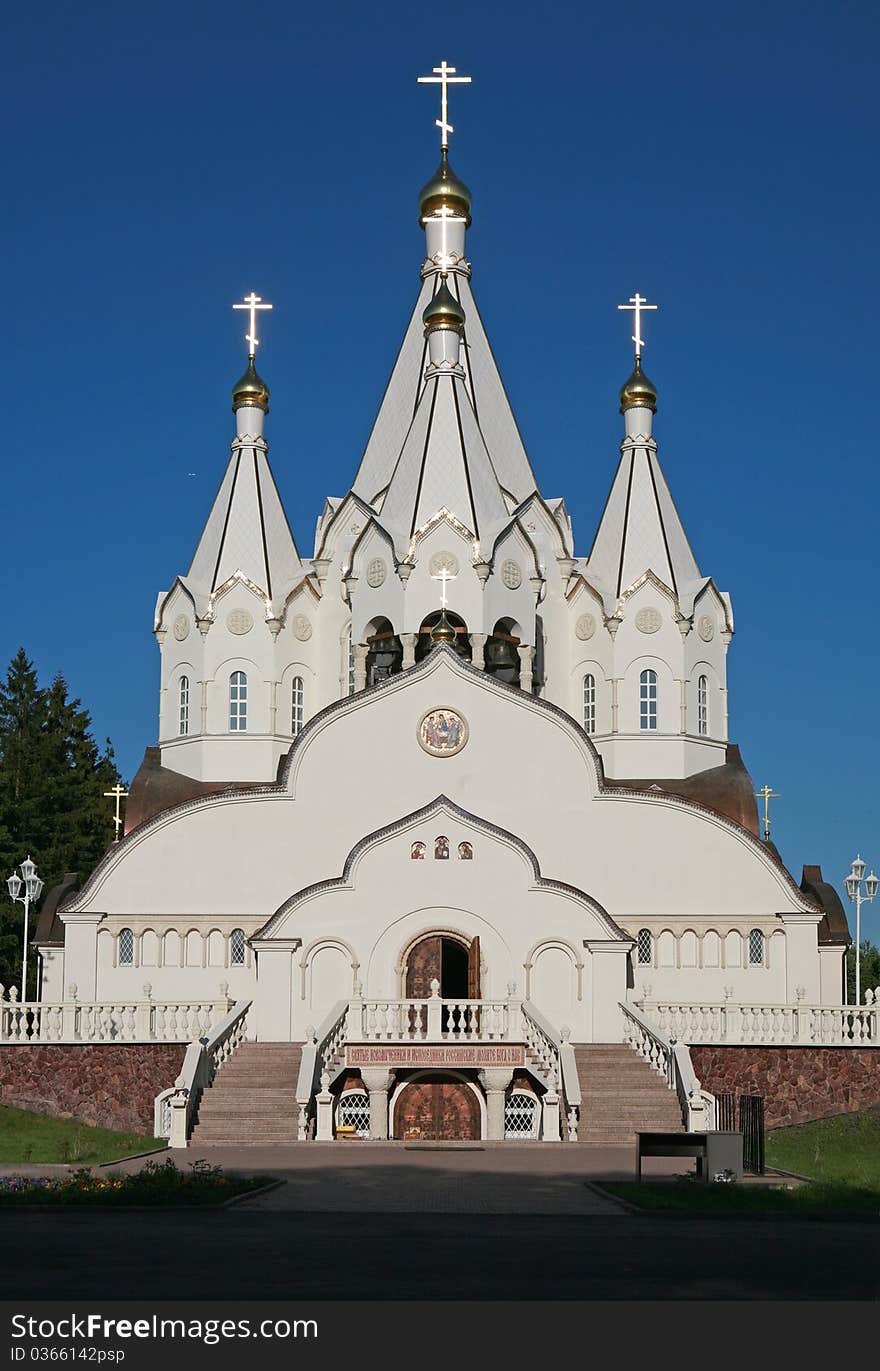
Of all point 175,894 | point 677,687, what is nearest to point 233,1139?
point 175,894

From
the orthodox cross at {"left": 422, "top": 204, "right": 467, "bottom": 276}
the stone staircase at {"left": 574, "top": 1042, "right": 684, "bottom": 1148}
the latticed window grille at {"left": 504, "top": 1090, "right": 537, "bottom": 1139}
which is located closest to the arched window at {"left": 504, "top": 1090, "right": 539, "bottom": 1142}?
the latticed window grille at {"left": 504, "top": 1090, "right": 537, "bottom": 1139}

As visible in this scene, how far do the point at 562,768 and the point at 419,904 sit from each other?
3978 millimetres

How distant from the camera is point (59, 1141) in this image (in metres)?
23.2

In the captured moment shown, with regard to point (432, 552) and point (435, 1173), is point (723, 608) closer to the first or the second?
point (432, 552)

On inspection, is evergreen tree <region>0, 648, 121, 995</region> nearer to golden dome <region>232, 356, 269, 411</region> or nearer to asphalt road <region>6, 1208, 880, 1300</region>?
golden dome <region>232, 356, 269, 411</region>

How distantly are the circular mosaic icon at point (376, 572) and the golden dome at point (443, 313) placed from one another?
15.3 feet

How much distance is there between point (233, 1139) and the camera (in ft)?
75.4

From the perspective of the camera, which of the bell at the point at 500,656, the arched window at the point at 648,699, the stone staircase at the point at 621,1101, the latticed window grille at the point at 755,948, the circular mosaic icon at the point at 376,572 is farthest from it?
the arched window at the point at 648,699

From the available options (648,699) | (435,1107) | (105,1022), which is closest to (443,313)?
(648,699)

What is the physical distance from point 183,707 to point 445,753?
684 cm

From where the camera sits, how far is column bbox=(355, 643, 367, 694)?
3250 centimetres

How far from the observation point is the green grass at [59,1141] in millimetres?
20625

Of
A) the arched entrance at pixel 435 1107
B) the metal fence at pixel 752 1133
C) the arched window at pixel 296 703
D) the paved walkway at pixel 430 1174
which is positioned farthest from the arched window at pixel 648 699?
the metal fence at pixel 752 1133

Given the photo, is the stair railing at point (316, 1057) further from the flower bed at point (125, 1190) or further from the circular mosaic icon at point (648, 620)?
the circular mosaic icon at point (648, 620)
